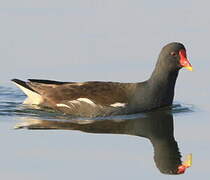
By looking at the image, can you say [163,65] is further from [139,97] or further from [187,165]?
[187,165]

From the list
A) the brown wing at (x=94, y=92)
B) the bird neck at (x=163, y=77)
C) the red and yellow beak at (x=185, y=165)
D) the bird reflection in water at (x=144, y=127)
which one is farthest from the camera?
the bird neck at (x=163, y=77)

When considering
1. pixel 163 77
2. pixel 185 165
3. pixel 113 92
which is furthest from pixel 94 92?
pixel 185 165

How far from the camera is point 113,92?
537 inches

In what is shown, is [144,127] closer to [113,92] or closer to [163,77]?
[113,92]

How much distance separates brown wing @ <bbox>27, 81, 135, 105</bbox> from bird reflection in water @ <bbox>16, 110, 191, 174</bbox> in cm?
35

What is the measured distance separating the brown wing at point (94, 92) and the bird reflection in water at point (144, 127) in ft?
1.13

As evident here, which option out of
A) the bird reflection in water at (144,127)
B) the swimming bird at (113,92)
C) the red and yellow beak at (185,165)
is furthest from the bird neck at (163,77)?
the red and yellow beak at (185,165)

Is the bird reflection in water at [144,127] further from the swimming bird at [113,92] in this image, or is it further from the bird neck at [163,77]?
the bird neck at [163,77]

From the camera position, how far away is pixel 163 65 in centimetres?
1402

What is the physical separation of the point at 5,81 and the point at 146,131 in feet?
10.5

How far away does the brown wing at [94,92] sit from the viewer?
1365 centimetres

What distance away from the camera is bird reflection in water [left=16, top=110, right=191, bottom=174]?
1142cm

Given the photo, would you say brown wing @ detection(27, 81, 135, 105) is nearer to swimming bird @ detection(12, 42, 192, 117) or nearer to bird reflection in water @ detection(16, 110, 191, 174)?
swimming bird @ detection(12, 42, 192, 117)

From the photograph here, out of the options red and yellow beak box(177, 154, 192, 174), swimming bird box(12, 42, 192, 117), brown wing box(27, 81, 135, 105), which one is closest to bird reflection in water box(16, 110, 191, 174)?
red and yellow beak box(177, 154, 192, 174)
